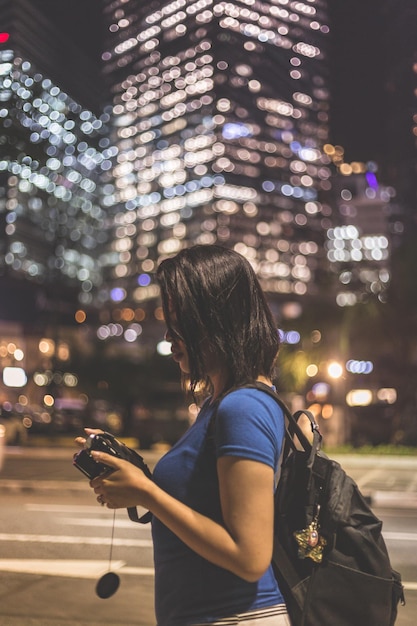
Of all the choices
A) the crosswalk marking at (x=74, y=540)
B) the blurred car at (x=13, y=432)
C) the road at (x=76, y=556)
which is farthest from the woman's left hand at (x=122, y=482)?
the blurred car at (x=13, y=432)

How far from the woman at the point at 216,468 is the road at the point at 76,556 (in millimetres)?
830

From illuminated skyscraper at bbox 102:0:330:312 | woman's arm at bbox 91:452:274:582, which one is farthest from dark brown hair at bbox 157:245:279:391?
illuminated skyscraper at bbox 102:0:330:312

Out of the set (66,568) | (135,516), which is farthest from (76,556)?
(135,516)

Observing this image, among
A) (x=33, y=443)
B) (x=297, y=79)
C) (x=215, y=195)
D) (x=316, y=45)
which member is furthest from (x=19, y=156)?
(x=215, y=195)

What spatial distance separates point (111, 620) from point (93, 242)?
170 meters

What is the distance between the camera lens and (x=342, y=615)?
181 centimetres

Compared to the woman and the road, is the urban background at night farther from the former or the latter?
the road

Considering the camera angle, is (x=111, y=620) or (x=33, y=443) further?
(x=33, y=443)

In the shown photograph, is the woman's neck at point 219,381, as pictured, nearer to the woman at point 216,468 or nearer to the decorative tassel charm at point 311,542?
the woman at point 216,468

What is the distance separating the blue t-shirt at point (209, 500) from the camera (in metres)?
1.68

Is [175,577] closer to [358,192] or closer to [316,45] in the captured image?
[316,45]

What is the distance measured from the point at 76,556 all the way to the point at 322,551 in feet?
22.2

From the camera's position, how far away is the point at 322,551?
70.3 inches

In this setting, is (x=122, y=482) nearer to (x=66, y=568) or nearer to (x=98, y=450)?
(x=98, y=450)
